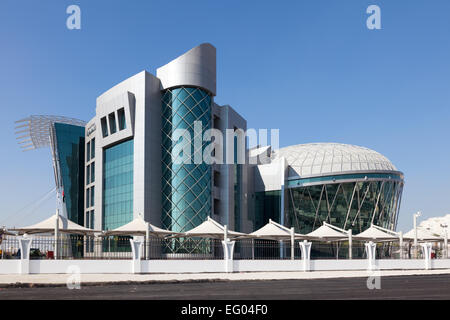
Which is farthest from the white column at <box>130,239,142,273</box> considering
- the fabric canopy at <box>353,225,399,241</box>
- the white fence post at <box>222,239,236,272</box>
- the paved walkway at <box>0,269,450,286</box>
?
the fabric canopy at <box>353,225,399,241</box>

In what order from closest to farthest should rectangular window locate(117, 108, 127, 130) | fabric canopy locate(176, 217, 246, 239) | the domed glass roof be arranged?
fabric canopy locate(176, 217, 246, 239) < rectangular window locate(117, 108, 127, 130) < the domed glass roof

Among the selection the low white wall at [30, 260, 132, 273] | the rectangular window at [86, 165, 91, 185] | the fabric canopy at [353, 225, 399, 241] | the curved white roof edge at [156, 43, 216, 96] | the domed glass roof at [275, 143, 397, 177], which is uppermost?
the curved white roof edge at [156, 43, 216, 96]

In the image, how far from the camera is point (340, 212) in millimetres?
58781

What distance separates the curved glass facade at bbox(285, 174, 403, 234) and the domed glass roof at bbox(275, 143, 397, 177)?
68.0 inches

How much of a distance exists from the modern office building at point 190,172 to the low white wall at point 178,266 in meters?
16.2

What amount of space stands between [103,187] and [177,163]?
10.8m

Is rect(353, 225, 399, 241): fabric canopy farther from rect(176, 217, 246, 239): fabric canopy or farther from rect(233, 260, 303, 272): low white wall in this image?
rect(176, 217, 246, 239): fabric canopy

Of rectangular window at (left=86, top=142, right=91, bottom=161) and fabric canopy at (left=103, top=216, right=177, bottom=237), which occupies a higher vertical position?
rectangular window at (left=86, top=142, right=91, bottom=161)

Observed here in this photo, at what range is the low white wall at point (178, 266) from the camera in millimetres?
26000

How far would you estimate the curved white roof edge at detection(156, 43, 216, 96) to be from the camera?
46.9m

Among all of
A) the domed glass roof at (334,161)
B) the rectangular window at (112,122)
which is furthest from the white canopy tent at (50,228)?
the domed glass roof at (334,161)

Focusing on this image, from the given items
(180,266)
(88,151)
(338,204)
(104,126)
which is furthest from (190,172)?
(338,204)

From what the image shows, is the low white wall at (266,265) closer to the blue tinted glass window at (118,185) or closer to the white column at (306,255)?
the white column at (306,255)
